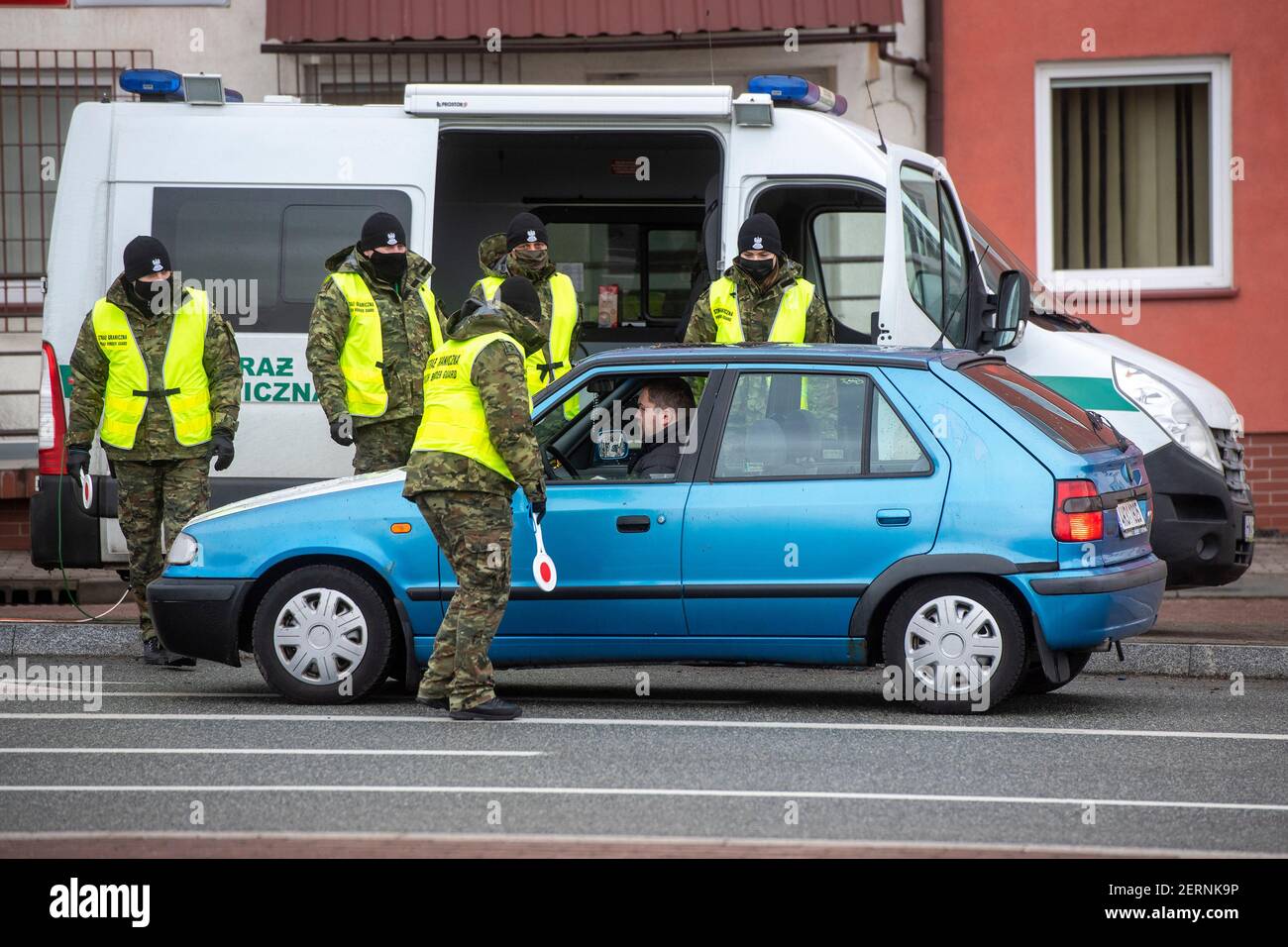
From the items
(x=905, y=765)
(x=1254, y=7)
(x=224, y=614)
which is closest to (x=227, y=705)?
(x=224, y=614)

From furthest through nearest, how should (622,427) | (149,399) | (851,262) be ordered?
(851,262) < (149,399) < (622,427)

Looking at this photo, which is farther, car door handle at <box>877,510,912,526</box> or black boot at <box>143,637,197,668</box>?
black boot at <box>143,637,197,668</box>

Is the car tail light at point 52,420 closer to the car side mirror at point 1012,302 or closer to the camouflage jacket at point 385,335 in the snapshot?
the camouflage jacket at point 385,335

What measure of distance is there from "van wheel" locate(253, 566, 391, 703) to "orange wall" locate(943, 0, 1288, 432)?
8.07 meters

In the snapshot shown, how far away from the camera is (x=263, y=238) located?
34.0ft

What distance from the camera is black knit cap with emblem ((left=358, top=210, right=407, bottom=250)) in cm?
929

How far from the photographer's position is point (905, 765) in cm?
681

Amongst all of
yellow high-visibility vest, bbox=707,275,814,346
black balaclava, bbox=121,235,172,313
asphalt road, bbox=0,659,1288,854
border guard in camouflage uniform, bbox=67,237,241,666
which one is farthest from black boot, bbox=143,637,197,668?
yellow high-visibility vest, bbox=707,275,814,346

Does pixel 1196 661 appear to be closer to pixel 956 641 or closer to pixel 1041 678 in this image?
pixel 1041 678

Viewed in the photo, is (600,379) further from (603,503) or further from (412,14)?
(412,14)

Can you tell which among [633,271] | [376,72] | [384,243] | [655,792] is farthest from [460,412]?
[376,72]

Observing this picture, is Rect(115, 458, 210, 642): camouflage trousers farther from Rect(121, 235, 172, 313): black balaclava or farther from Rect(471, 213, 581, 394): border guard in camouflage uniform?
Rect(471, 213, 581, 394): border guard in camouflage uniform

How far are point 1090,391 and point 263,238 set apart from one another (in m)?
4.29

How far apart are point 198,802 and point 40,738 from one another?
1565 mm
